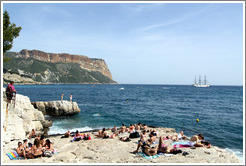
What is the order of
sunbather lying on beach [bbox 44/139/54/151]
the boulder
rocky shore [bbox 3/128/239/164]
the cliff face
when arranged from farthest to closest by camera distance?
1. the boulder
2. the cliff face
3. sunbather lying on beach [bbox 44/139/54/151]
4. rocky shore [bbox 3/128/239/164]

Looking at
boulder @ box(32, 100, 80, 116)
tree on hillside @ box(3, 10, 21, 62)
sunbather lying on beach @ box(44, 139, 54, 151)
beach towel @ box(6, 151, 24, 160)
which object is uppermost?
tree on hillside @ box(3, 10, 21, 62)

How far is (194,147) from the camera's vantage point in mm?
10562

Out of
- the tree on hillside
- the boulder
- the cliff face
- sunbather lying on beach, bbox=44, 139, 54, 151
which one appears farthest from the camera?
the boulder

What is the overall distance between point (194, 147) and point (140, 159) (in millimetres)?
4148

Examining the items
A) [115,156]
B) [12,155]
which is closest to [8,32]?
[12,155]

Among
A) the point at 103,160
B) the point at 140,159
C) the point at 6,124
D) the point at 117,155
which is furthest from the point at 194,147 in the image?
the point at 6,124

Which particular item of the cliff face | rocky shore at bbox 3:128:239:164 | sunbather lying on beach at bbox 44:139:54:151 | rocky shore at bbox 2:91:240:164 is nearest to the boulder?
the cliff face

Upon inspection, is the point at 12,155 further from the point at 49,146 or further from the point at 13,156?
the point at 49,146

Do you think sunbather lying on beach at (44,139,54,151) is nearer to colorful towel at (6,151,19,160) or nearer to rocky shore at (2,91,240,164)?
rocky shore at (2,91,240,164)

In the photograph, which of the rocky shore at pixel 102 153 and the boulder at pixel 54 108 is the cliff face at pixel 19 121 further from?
the boulder at pixel 54 108

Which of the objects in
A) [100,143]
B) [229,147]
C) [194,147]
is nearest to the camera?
[194,147]

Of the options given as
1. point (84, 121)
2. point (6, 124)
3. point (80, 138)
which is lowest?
point (84, 121)

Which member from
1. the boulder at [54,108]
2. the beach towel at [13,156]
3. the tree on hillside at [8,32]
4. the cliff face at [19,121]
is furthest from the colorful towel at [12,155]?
the boulder at [54,108]

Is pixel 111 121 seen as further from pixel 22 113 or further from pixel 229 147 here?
pixel 229 147
